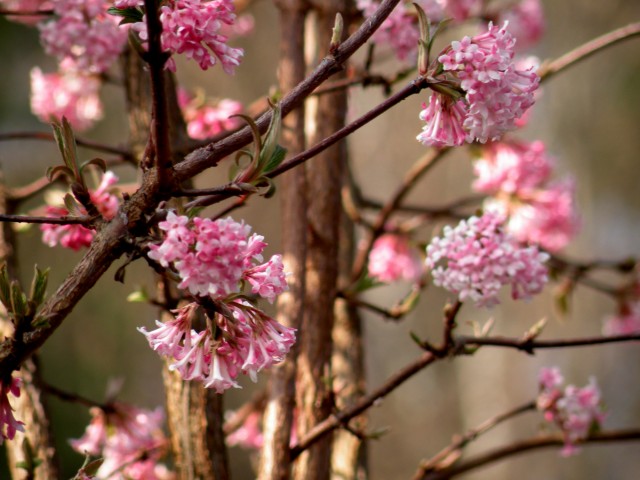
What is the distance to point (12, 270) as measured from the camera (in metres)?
0.91

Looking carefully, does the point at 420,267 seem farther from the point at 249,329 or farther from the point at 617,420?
the point at 617,420

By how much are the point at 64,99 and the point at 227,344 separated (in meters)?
0.81

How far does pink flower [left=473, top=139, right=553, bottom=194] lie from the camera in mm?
1291

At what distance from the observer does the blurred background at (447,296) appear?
3.55 meters

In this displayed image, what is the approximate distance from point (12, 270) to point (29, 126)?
3299 mm

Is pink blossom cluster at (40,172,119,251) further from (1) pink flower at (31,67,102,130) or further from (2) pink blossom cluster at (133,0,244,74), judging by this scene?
(1) pink flower at (31,67,102,130)

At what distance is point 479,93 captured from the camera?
52cm

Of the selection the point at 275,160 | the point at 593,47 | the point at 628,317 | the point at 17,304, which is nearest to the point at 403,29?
the point at 593,47

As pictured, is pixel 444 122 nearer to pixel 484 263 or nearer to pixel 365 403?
pixel 484 263

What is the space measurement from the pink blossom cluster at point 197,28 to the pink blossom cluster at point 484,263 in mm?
283

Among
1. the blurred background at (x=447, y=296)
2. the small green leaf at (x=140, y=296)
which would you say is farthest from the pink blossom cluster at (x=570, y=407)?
the blurred background at (x=447, y=296)

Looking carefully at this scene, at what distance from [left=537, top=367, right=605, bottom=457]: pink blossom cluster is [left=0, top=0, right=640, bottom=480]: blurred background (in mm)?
2527

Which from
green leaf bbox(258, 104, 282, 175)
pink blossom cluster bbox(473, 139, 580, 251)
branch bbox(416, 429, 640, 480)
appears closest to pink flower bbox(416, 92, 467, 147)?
green leaf bbox(258, 104, 282, 175)

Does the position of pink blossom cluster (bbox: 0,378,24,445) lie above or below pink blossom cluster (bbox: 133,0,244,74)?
below
